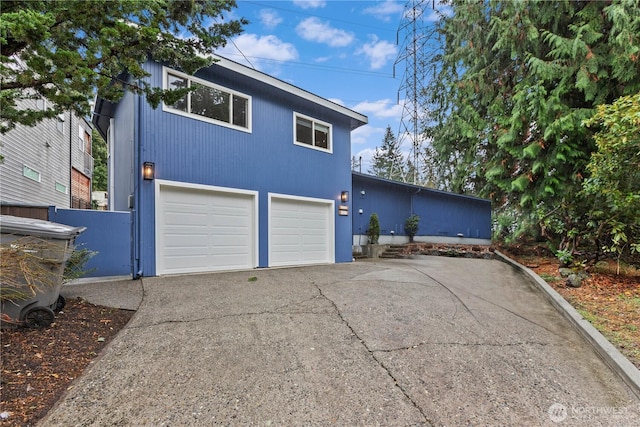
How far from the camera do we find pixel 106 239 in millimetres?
5855

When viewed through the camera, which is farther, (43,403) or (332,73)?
(332,73)

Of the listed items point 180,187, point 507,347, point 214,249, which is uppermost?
point 180,187

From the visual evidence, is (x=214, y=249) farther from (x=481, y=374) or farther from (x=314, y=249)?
(x=481, y=374)

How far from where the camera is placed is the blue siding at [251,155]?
620 cm

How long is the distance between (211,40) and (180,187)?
3273 millimetres

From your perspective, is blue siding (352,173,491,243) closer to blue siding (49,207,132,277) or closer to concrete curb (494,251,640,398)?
concrete curb (494,251,640,398)

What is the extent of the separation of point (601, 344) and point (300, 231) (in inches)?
257

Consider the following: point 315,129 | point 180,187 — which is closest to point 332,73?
point 315,129

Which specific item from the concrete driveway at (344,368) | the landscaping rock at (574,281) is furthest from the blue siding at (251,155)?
the landscaping rock at (574,281)

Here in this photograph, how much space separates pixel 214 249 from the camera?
704 cm

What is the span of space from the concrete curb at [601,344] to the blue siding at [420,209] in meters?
6.90

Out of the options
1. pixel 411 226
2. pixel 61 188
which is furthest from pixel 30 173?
pixel 411 226

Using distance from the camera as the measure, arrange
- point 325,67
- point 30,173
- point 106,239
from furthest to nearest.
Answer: point 325,67 → point 30,173 → point 106,239

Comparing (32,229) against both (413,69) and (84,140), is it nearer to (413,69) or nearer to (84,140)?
(84,140)
